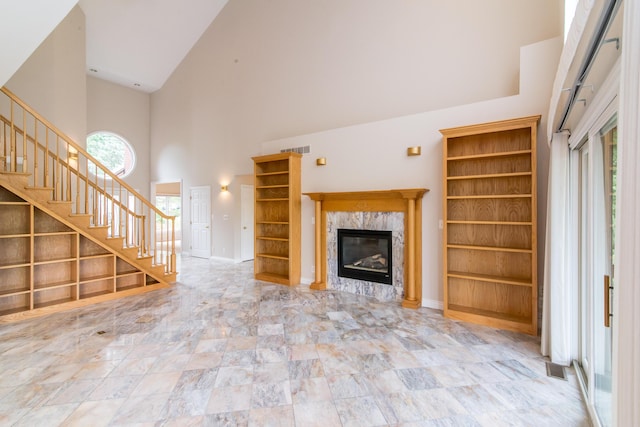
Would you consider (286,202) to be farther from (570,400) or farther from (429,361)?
(570,400)

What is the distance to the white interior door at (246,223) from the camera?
7375mm

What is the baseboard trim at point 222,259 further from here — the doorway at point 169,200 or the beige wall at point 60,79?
the doorway at point 169,200

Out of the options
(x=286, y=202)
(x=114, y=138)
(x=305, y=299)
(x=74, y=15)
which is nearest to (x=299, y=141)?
(x=286, y=202)

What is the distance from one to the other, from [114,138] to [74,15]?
3.33m

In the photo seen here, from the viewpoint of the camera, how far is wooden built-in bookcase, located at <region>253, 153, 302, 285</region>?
203 inches

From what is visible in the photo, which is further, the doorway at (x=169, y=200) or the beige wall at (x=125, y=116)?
the doorway at (x=169, y=200)

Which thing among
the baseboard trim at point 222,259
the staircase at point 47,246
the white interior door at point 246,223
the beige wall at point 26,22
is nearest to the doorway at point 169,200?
the baseboard trim at point 222,259

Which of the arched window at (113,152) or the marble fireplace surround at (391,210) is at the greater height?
the arched window at (113,152)

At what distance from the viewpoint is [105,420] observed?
1902 millimetres

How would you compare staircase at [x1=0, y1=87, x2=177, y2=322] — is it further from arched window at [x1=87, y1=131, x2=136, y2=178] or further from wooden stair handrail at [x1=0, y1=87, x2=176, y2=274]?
arched window at [x1=87, y1=131, x2=136, y2=178]

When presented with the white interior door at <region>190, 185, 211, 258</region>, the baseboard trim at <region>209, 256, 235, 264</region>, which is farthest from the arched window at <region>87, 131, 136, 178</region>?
the baseboard trim at <region>209, 256, 235, 264</region>

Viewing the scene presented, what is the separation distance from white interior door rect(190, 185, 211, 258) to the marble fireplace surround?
4113 millimetres

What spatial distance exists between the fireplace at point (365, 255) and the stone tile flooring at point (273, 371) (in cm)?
66

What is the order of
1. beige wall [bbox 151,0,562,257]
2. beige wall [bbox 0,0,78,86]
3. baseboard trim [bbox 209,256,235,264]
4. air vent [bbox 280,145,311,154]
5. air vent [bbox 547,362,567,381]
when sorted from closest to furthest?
1. beige wall [bbox 0,0,78,86]
2. air vent [bbox 547,362,567,381]
3. beige wall [bbox 151,0,562,257]
4. air vent [bbox 280,145,311,154]
5. baseboard trim [bbox 209,256,235,264]
